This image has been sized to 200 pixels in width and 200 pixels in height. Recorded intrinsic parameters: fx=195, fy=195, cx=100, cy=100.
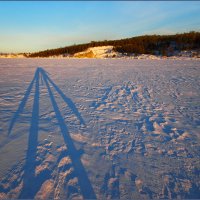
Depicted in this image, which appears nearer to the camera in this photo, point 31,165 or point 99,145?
point 31,165

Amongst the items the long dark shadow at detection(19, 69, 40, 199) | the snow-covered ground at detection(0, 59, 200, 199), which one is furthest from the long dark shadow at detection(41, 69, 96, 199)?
the long dark shadow at detection(19, 69, 40, 199)

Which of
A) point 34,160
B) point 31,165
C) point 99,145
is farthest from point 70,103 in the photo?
point 31,165

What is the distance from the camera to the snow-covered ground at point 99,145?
2805mm

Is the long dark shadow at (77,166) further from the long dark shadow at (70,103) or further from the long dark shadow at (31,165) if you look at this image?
the long dark shadow at (31,165)

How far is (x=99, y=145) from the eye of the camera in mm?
3801

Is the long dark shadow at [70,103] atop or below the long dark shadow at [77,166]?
atop

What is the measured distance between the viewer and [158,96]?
6.89 metres

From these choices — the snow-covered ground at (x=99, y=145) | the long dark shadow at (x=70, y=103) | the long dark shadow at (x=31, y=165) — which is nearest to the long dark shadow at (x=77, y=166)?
the snow-covered ground at (x=99, y=145)

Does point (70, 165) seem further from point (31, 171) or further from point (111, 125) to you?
point (111, 125)

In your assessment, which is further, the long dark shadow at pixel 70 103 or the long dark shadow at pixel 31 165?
the long dark shadow at pixel 70 103

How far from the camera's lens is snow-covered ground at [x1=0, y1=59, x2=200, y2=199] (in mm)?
2805

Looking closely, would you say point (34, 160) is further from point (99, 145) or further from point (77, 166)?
point (99, 145)

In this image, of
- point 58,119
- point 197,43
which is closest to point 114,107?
point 58,119

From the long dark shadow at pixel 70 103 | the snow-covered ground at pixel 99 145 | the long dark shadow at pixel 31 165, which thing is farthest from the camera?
the long dark shadow at pixel 70 103
